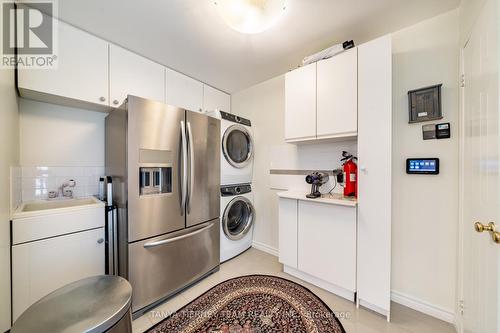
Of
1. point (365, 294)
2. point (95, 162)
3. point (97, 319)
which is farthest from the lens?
point (95, 162)

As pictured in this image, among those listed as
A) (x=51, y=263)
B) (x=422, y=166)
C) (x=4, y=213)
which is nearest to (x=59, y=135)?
(x=4, y=213)

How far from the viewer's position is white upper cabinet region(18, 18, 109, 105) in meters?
1.43

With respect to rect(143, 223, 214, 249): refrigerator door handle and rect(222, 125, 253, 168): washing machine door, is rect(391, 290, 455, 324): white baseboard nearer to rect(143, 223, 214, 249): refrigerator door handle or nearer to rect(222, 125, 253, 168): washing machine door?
rect(143, 223, 214, 249): refrigerator door handle

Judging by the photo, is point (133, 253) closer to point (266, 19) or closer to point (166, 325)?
point (166, 325)

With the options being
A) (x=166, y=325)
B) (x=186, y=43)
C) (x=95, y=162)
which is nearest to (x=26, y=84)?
(x=95, y=162)

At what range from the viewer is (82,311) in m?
0.77

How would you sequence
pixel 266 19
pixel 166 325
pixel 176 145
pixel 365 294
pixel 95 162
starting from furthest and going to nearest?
pixel 95 162, pixel 176 145, pixel 365 294, pixel 166 325, pixel 266 19

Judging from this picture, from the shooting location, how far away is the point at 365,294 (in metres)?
1.52

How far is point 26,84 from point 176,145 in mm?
1170

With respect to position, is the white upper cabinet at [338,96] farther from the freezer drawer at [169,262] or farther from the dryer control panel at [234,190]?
the freezer drawer at [169,262]

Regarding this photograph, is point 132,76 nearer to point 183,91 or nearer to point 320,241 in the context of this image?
point 183,91

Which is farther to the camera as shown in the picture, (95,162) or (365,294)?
(95,162)

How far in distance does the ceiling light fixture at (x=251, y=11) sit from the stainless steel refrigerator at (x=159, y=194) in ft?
2.82

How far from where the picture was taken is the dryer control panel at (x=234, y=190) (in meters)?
2.26
